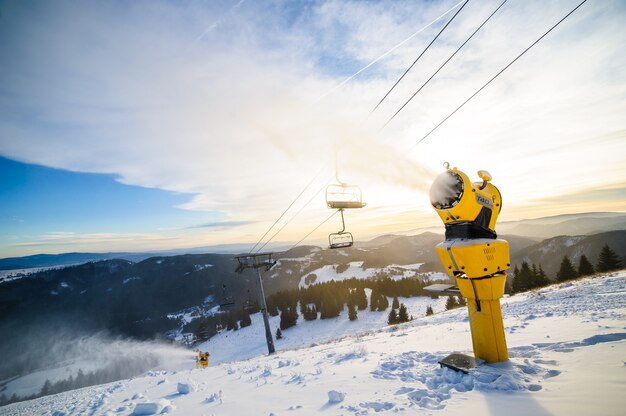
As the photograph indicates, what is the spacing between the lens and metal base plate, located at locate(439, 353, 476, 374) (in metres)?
4.30

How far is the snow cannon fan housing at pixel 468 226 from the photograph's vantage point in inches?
173

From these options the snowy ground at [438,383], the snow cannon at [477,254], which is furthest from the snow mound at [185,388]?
the snow cannon at [477,254]

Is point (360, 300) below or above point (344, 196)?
below

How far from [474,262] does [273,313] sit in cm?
9113

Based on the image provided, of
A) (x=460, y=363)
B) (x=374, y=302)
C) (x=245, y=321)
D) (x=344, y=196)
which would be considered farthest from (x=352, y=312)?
(x=460, y=363)

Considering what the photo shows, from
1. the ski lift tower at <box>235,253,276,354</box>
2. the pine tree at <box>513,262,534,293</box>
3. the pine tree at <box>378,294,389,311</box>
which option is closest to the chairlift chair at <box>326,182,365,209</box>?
the ski lift tower at <box>235,253,276,354</box>

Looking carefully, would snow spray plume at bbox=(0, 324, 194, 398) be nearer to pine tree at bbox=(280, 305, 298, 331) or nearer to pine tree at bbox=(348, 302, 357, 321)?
pine tree at bbox=(280, 305, 298, 331)

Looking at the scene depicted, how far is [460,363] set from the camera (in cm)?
451

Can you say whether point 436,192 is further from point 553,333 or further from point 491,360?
point 553,333

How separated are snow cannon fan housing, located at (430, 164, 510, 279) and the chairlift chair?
6.60 metres

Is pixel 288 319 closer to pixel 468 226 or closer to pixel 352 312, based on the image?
pixel 352 312

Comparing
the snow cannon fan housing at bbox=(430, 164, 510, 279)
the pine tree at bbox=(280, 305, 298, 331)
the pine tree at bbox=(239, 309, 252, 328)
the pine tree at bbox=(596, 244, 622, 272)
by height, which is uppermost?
the snow cannon fan housing at bbox=(430, 164, 510, 279)

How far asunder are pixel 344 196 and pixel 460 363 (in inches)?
312

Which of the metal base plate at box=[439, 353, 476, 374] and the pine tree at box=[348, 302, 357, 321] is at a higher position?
the metal base plate at box=[439, 353, 476, 374]
